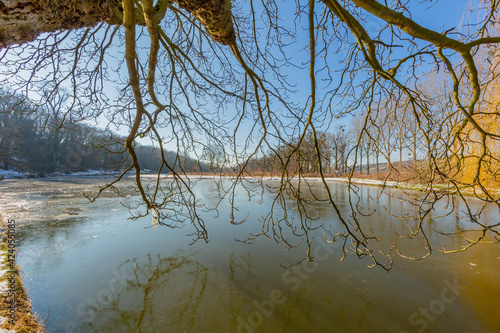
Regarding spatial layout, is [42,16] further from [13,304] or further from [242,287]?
[242,287]

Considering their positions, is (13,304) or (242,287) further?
(242,287)

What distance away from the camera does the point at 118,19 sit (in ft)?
8.75

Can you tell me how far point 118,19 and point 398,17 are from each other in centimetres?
311

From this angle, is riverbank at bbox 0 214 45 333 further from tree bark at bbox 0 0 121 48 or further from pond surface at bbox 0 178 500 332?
tree bark at bbox 0 0 121 48

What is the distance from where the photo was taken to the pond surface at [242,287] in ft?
9.63

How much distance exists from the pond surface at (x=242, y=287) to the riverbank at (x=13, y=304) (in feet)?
0.48

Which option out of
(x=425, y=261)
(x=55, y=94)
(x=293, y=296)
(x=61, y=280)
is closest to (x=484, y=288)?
(x=425, y=261)

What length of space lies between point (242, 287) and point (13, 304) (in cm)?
330

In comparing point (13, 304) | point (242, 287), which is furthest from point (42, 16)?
point (242, 287)

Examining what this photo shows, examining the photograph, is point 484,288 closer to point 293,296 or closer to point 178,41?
point 293,296

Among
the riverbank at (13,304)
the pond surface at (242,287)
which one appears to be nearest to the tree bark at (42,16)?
the riverbank at (13,304)

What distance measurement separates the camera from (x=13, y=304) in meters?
3.06

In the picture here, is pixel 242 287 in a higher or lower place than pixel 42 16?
lower

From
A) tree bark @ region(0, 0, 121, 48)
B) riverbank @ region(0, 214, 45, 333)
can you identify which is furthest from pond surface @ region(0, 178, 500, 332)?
tree bark @ region(0, 0, 121, 48)
